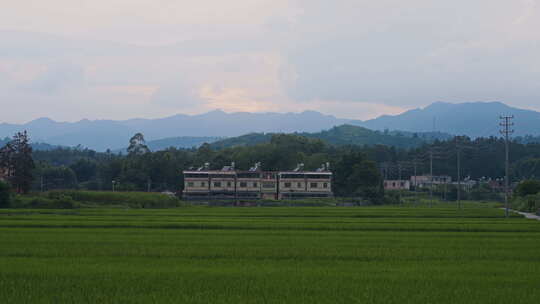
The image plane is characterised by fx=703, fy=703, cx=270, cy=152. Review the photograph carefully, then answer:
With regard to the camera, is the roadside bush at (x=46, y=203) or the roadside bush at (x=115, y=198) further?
the roadside bush at (x=115, y=198)

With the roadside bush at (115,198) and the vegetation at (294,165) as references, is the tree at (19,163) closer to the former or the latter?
the vegetation at (294,165)

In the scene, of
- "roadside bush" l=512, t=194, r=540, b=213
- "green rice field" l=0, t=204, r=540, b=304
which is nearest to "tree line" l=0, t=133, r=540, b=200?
"roadside bush" l=512, t=194, r=540, b=213

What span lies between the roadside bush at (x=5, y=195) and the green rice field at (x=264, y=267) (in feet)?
106

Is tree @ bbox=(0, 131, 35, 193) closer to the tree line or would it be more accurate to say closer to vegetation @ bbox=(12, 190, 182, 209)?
the tree line

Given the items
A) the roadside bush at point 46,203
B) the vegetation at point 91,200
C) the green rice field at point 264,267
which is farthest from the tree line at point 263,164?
the green rice field at point 264,267

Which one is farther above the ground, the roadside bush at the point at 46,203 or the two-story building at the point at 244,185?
the two-story building at the point at 244,185

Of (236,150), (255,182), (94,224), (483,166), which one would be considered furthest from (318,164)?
(94,224)

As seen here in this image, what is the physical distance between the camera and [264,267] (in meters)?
21.8

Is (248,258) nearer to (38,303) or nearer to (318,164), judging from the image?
(38,303)

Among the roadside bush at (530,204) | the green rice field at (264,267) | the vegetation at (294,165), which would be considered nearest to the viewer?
the green rice field at (264,267)

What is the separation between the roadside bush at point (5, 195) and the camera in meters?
65.8

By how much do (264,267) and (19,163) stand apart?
6835 cm

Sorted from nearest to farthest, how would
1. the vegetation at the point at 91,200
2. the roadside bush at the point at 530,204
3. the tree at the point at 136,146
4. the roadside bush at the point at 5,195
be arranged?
the roadside bush at the point at 5,195
the vegetation at the point at 91,200
the roadside bush at the point at 530,204
the tree at the point at 136,146

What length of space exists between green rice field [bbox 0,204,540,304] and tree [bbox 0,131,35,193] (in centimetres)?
4831
